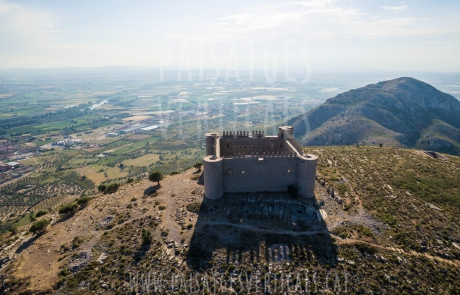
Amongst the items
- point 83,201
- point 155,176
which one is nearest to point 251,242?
point 155,176

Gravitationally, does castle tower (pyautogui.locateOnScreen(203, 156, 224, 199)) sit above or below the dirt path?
above

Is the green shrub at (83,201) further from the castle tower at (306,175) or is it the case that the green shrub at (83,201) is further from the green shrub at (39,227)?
the castle tower at (306,175)

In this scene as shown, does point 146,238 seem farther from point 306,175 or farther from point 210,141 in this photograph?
point 306,175

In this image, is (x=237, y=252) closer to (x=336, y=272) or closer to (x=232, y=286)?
(x=232, y=286)

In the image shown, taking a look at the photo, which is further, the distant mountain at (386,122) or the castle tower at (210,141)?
the distant mountain at (386,122)

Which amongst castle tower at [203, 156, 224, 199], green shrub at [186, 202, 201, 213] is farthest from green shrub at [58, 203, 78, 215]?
castle tower at [203, 156, 224, 199]

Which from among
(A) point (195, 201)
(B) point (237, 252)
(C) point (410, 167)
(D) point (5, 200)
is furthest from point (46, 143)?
(C) point (410, 167)

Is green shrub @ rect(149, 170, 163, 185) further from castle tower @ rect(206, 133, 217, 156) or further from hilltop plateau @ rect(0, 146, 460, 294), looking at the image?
castle tower @ rect(206, 133, 217, 156)

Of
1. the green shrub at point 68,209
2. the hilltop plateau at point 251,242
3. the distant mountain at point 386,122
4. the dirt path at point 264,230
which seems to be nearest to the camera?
the hilltop plateau at point 251,242

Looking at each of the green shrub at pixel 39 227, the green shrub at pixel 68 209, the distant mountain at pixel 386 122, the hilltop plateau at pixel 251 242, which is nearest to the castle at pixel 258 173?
the hilltop plateau at pixel 251 242
